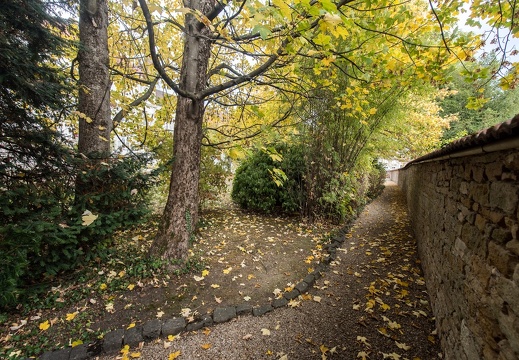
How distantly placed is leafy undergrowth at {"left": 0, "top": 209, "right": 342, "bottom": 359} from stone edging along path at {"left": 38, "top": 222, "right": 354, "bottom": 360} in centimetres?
11

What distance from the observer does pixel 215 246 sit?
4.62 m

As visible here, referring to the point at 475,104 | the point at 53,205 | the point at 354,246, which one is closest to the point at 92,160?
the point at 53,205

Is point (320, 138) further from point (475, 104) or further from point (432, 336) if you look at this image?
point (432, 336)

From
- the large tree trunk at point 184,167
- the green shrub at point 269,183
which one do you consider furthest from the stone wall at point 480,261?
the green shrub at point 269,183

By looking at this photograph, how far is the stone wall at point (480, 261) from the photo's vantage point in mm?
1189

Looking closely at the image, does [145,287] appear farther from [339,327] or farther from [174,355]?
[339,327]

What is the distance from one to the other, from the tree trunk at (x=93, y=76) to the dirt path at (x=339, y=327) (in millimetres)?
2986

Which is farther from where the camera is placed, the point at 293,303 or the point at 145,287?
the point at 145,287

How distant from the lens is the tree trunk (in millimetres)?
3594

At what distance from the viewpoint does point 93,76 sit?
3721 millimetres

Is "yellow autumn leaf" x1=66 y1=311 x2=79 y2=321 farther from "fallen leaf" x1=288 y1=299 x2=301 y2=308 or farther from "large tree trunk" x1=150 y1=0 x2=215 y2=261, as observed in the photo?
"fallen leaf" x1=288 y1=299 x2=301 y2=308

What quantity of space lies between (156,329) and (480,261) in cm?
299

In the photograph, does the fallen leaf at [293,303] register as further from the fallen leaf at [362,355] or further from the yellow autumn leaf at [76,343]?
the yellow autumn leaf at [76,343]

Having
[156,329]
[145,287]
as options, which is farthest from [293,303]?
[145,287]
